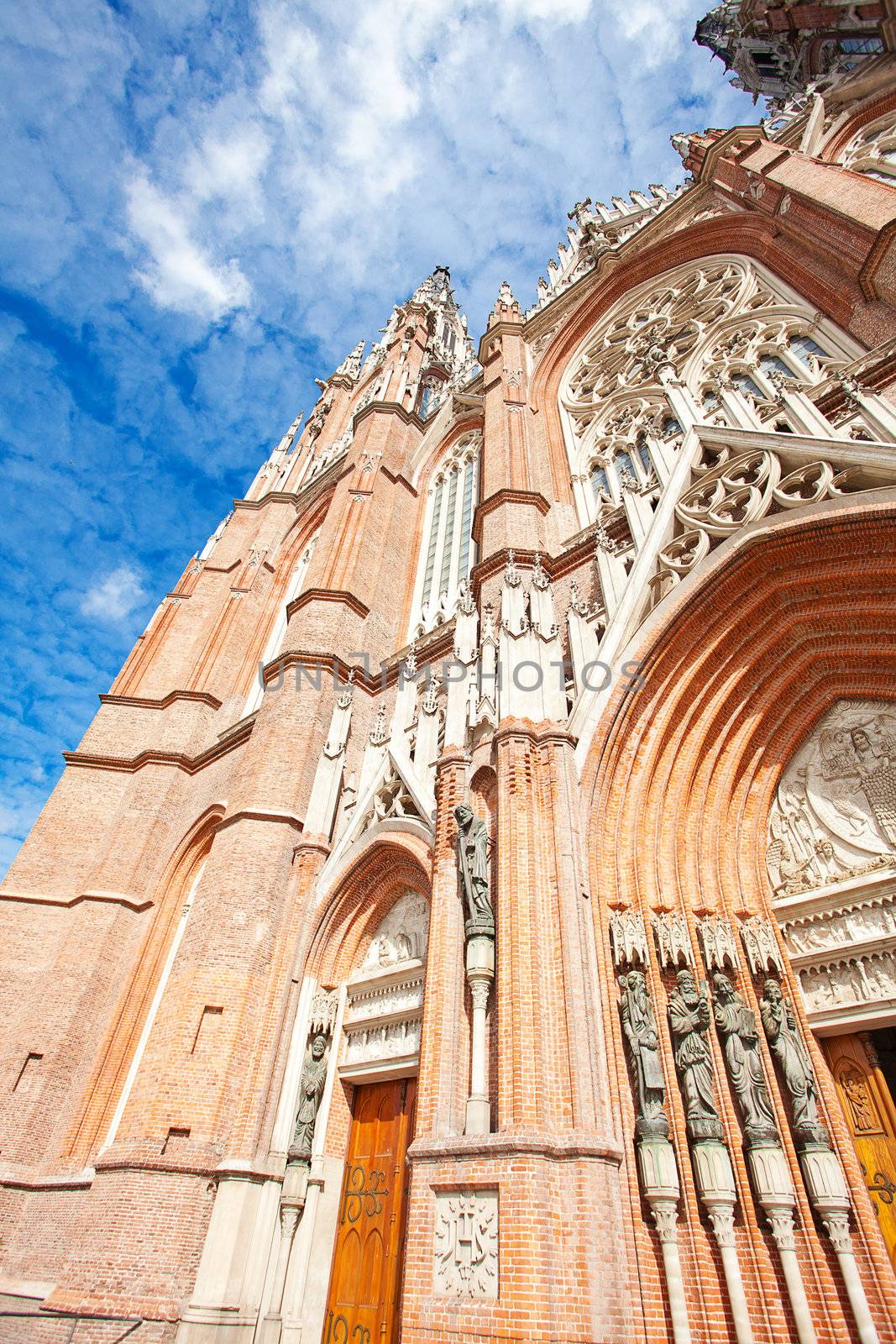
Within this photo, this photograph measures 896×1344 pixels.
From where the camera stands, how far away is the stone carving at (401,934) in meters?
8.73

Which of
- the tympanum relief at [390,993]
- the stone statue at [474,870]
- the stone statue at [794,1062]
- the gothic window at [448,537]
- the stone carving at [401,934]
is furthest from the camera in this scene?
the gothic window at [448,537]

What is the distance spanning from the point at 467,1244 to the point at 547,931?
2.32 metres

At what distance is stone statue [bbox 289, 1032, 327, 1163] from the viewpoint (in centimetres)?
776

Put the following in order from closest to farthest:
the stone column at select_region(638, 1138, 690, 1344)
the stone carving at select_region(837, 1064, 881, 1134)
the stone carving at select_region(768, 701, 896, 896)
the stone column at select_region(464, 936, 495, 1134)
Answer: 1. the stone column at select_region(638, 1138, 690, 1344)
2. the stone column at select_region(464, 936, 495, 1134)
3. the stone carving at select_region(837, 1064, 881, 1134)
4. the stone carving at select_region(768, 701, 896, 896)

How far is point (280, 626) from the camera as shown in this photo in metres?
18.3

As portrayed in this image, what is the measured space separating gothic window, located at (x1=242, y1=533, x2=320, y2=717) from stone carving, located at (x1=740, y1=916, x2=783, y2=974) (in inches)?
424

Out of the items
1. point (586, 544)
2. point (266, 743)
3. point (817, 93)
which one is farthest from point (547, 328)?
point (266, 743)

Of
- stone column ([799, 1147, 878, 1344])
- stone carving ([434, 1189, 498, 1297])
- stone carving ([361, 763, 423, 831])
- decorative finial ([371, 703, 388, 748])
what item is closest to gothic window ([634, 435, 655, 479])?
decorative finial ([371, 703, 388, 748])

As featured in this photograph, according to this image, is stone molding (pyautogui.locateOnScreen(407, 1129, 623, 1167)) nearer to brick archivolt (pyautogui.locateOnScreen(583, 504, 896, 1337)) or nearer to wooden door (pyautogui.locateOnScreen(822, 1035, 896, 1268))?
brick archivolt (pyautogui.locateOnScreen(583, 504, 896, 1337))

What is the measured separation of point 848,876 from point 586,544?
19.3ft

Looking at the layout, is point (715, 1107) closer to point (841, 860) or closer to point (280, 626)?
point (841, 860)

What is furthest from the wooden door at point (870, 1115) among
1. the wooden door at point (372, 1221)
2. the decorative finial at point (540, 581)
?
the decorative finial at point (540, 581)

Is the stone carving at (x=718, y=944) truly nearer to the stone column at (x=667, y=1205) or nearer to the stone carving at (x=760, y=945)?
the stone carving at (x=760, y=945)

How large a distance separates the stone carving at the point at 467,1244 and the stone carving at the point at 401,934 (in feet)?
10.4
